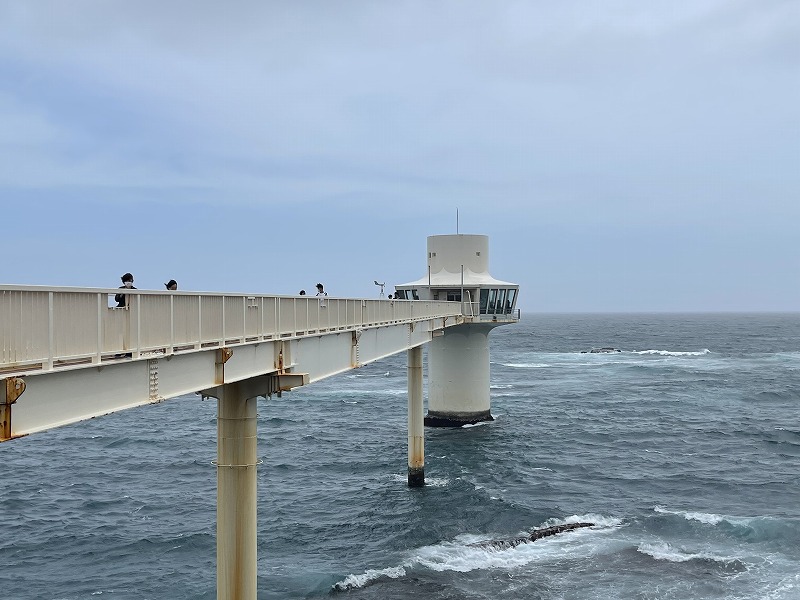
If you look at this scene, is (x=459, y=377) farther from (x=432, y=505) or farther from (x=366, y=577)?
(x=366, y=577)

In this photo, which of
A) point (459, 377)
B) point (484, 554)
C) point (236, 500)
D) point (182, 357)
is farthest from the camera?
point (459, 377)

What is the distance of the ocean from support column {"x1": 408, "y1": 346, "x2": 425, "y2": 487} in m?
1.01

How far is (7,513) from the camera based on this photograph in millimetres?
32875

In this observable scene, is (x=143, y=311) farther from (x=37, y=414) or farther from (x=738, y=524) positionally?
(x=738, y=524)

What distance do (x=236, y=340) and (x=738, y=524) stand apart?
76.8ft

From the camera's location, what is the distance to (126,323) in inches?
452

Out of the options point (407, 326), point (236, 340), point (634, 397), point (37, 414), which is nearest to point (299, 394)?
point (634, 397)

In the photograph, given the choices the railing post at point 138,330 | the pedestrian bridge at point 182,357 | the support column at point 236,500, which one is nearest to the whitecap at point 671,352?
→ the pedestrian bridge at point 182,357

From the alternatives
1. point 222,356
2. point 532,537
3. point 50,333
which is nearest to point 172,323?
point 222,356

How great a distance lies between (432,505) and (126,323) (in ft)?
80.1

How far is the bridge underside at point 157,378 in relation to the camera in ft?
31.0

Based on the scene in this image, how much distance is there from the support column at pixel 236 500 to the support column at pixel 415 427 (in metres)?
20.4

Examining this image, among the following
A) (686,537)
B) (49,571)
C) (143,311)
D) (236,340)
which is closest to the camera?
(143,311)

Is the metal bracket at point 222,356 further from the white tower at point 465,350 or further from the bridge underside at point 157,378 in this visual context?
the white tower at point 465,350
